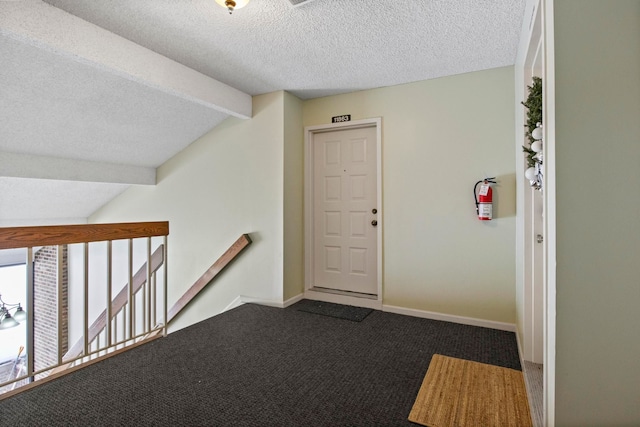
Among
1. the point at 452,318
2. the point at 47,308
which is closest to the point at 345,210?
the point at 452,318

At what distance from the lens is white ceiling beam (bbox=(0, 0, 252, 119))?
1898 millimetres

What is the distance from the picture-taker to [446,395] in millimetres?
1883

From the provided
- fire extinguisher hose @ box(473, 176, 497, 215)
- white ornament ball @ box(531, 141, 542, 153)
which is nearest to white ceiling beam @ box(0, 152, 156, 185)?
fire extinguisher hose @ box(473, 176, 497, 215)

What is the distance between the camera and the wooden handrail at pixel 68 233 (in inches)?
72.2

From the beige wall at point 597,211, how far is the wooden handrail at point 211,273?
118 inches

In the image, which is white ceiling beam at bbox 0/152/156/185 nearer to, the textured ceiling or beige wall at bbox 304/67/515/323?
the textured ceiling

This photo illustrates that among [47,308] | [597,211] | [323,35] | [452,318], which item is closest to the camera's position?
[597,211]

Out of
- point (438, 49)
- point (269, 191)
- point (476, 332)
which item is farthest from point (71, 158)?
point (476, 332)

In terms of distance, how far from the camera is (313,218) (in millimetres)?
3891

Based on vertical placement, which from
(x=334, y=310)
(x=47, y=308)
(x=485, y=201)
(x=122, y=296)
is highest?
(x=485, y=201)

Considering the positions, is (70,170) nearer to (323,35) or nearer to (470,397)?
(323,35)

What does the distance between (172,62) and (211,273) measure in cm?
225

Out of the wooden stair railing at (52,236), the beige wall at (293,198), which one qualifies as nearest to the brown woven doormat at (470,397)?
the beige wall at (293,198)

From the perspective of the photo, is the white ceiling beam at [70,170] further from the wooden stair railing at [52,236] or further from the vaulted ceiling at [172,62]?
the wooden stair railing at [52,236]
